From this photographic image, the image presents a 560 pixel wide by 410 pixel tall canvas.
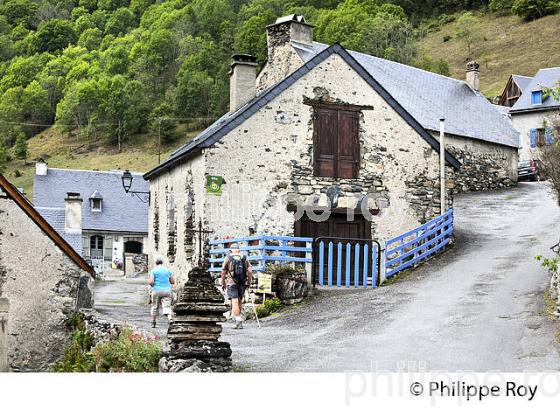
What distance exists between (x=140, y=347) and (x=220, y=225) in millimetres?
8384

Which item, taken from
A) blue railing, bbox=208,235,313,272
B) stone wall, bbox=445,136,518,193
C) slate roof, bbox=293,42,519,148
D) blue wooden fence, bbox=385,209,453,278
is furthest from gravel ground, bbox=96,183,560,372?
slate roof, bbox=293,42,519,148

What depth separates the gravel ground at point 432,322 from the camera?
1102 centimetres

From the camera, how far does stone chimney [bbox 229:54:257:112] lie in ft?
74.4

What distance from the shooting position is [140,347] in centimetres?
1110

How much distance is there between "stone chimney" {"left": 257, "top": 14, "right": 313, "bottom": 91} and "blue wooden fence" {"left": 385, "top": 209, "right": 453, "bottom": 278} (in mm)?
7451

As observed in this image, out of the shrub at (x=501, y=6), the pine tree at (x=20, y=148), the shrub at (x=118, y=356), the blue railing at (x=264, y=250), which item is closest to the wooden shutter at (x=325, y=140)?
the blue railing at (x=264, y=250)

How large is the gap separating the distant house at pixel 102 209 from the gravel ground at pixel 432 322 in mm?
16556

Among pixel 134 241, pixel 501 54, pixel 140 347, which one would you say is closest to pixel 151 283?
pixel 140 347

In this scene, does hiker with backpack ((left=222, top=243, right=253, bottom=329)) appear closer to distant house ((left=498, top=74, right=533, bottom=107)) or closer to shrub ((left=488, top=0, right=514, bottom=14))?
distant house ((left=498, top=74, right=533, bottom=107))

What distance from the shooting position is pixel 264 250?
18625 millimetres

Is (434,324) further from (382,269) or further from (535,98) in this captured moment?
(535,98)

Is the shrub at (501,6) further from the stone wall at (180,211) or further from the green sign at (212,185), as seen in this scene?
the green sign at (212,185)

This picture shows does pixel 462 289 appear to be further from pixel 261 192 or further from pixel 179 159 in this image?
pixel 179 159

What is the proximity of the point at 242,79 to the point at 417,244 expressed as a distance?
6.00m
